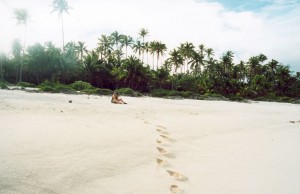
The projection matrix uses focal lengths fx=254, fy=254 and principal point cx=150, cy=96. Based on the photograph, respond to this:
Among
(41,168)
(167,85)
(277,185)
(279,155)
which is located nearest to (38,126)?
(41,168)

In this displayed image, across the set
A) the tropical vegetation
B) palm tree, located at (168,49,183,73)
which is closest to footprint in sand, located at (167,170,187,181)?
the tropical vegetation

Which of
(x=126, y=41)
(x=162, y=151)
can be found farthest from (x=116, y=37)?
(x=162, y=151)

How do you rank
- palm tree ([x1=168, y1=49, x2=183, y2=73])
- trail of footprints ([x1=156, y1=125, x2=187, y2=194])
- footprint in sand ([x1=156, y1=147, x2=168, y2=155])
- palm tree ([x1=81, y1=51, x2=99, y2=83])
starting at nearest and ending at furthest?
trail of footprints ([x1=156, y1=125, x2=187, y2=194])
footprint in sand ([x1=156, y1=147, x2=168, y2=155])
palm tree ([x1=81, y1=51, x2=99, y2=83])
palm tree ([x1=168, y1=49, x2=183, y2=73])

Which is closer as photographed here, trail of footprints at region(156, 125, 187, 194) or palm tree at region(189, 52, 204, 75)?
trail of footprints at region(156, 125, 187, 194)

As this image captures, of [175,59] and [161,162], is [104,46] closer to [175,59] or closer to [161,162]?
[175,59]

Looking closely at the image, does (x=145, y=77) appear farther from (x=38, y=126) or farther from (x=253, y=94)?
(x=38, y=126)

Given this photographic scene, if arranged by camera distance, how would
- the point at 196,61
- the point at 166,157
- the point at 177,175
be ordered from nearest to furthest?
the point at 177,175
the point at 166,157
the point at 196,61

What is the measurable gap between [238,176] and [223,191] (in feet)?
1.97

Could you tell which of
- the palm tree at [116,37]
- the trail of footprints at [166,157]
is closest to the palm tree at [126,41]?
the palm tree at [116,37]

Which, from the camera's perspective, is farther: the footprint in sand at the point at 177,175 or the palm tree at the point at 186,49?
the palm tree at the point at 186,49

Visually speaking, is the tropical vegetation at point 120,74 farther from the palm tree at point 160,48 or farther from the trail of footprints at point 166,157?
the trail of footprints at point 166,157

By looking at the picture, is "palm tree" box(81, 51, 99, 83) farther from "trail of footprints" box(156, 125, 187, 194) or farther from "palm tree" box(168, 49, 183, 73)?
"trail of footprints" box(156, 125, 187, 194)

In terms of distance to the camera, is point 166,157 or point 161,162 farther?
point 166,157

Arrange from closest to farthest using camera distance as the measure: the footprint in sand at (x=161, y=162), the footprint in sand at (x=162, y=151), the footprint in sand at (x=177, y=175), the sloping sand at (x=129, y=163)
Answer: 1. the sloping sand at (x=129, y=163)
2. the footprint in sand at (x=177, y=175)
3. the footprint in sand at (x=161, y=162)
4. the footprint in sand at (x=162, y=151)
